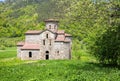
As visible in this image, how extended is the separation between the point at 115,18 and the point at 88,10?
285cm

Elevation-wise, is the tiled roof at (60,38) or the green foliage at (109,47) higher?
the green foliage at (109,47)

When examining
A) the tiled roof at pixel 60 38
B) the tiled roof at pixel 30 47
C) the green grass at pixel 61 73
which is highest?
the green grass at pixel 61 73

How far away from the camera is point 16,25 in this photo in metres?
139

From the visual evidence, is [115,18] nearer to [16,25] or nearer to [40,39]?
[40,39]

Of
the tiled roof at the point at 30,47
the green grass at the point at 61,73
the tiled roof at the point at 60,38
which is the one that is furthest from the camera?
the tiled roof at the point at 30,47

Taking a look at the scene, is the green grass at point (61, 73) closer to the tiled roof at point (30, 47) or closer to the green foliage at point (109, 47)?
the green foliage at point (109, 47)

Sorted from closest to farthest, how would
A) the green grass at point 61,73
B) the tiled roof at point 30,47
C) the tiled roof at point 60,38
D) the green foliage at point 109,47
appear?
the green grass at point 61,73 → the green foliage at point 109,47 → the tiled roof at point 60,38 → the tiled roof at point 30,47

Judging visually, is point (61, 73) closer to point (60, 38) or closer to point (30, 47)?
point (60, 38)

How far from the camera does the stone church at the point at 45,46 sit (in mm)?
68062

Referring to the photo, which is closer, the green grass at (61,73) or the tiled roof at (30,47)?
the green grass at (61,73)

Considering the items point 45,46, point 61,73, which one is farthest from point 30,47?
point 61,73

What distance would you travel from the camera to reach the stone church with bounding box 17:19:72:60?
68062mm

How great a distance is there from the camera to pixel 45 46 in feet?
230

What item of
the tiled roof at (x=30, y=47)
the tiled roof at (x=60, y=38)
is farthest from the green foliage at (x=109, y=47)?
the tiled roof at (x=30, y=47)
